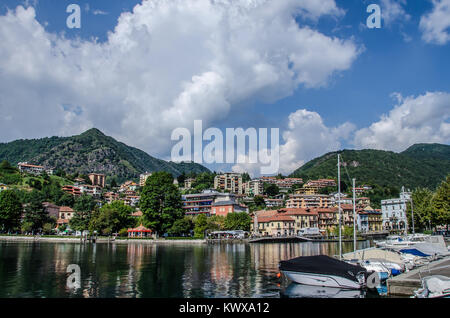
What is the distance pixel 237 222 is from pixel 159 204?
2538 centimetres

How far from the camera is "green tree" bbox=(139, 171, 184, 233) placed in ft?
238

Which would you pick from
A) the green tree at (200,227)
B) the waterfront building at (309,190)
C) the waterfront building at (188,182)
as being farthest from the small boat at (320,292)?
Answer: the waterfront building at (188,182)

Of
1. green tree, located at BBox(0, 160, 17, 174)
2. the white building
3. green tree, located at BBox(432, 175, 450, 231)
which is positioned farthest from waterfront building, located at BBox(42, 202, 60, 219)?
the white building

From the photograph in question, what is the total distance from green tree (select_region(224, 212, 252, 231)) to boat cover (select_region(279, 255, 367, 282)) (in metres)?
70.8

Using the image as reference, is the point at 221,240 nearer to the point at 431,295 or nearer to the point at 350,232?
the point at 350,232

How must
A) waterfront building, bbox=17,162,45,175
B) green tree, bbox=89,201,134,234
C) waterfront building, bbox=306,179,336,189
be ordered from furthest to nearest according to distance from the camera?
waterfront building, bbox=17,162,45,175 < waterfront building, bbox=306,179,336,189 < green tree, bbox=89,201,134,234

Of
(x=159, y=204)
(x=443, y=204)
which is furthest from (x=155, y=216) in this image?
(x=443, y=204)

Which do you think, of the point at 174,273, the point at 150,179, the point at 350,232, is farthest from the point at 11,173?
the point at 174,273

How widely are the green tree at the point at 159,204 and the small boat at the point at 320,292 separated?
186 ft

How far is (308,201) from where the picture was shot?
140 meters

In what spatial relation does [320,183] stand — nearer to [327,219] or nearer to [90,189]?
[327,219]

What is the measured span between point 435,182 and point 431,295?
19515 centimetres

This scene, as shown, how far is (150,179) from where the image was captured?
7469cm

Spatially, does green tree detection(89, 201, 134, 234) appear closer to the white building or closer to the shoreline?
the shoreline
